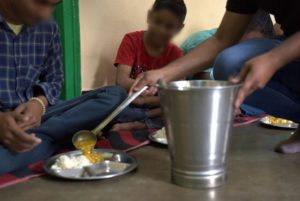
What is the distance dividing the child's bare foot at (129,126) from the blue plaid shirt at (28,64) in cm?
29

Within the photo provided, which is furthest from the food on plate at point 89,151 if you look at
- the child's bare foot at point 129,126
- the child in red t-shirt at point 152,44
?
the child in red t-shirt at point 152,44

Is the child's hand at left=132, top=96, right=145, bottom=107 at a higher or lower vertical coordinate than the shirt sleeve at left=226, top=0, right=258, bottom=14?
lower

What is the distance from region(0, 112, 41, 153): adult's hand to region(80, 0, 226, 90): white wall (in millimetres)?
935

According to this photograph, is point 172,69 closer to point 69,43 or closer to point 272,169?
point 272,169

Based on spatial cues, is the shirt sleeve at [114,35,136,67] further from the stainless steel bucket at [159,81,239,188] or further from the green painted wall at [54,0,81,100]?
the stainless steel bucket at [159,81,239,188]

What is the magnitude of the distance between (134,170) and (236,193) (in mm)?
283

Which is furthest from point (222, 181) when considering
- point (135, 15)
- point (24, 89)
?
point (135, 15)

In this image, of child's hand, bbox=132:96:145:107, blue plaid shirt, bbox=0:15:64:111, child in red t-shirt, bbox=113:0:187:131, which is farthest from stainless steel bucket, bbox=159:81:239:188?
child in red t-shirt, bbox=113:0:187:131

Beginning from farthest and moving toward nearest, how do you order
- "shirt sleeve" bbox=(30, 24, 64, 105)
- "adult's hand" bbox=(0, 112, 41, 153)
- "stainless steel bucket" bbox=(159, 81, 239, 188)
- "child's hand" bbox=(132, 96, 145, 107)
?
"child's hand" bbox=(132, 96, 145, 107)
"shirt sleeve" bbox=(30, 24, 64, 105)
"adult's hand" bbox=(0, 112, 41, 153)
"stainless steel bucket" bbox=(159, 81, 239, 188)

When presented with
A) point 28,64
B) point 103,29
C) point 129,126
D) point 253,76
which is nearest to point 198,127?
point 253,76

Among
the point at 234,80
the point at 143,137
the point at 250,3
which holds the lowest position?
the point at 143,137

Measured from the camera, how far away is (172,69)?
3.90ft

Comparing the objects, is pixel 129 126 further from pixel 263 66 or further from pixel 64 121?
pixel 263 66

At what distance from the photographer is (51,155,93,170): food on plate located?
108 cm
